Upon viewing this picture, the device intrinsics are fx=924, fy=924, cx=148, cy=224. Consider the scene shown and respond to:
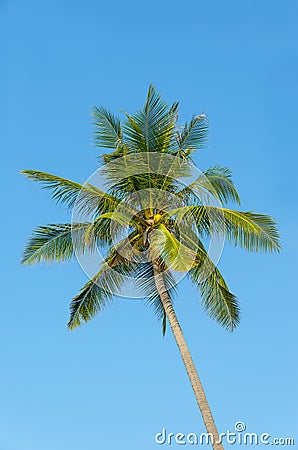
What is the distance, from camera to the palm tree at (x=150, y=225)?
1956 centimetres

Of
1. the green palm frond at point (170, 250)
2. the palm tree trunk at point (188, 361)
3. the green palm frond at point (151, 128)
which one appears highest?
the green palm frond at point (151, 128)

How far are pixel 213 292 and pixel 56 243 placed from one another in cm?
361

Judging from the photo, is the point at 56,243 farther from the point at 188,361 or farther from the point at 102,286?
the point at 188,361

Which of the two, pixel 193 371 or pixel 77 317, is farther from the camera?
pixel 77 317

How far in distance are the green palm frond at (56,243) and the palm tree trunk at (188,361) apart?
1.68m

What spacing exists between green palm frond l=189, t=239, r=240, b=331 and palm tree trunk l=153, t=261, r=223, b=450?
71 centimetres

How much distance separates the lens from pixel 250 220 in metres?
19.5

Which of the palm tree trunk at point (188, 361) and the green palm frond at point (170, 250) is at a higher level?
the green palm frond at point (170, 250)

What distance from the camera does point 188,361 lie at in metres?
18.9

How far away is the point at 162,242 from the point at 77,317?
2862 mm

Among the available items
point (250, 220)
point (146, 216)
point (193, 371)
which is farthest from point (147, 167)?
point (193, 371)

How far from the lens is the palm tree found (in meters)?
19.6

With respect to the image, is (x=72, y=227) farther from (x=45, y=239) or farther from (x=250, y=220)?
(x=250, y=220)

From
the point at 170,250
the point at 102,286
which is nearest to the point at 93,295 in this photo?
the point at 102,286
